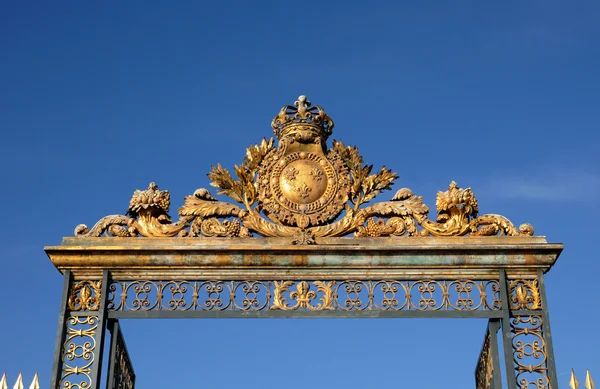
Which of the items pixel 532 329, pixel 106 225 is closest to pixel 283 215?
pixel 106 225

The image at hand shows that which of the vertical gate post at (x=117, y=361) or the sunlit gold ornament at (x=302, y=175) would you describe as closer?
the vertical gate post at (x=117, y=361)

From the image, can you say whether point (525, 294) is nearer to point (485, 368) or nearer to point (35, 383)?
point (485, 368)

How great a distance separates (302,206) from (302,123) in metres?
1.09

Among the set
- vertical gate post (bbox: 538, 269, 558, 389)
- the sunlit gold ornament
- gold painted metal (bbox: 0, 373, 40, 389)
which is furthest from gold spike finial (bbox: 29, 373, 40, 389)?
vertical gate post (bbox: 538, 269, 558, 389)

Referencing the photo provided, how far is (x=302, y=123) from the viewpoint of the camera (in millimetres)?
14383

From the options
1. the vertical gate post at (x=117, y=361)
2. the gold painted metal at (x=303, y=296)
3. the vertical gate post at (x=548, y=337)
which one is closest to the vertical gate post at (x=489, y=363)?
the vertical gate post at (x=548, y=337)

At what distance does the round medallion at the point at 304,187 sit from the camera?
1397 cm

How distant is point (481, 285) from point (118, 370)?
442cm

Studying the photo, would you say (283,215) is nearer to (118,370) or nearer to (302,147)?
(302,147)

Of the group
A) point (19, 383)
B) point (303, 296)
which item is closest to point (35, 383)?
point (19, 383)

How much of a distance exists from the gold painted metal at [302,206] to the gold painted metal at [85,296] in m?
0.60

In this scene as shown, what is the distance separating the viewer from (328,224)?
13938mm

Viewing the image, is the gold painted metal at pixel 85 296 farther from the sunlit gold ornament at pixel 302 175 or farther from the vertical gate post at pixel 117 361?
the sunlit gold ornament at pixel 302 175

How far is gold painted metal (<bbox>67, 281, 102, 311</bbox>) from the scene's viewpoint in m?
13.6
